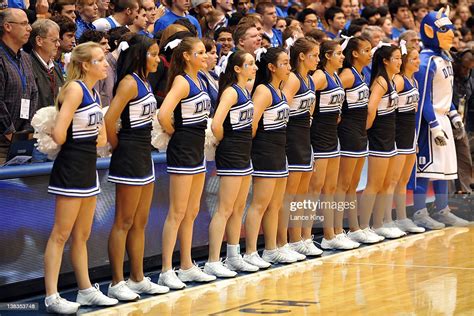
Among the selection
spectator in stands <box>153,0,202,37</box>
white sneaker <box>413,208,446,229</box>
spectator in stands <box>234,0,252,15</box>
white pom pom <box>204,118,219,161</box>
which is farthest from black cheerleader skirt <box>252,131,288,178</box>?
spectator in stands <box>234,0,252,15</box>

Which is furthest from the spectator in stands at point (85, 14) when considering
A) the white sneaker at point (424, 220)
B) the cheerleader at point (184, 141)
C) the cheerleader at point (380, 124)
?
the white sneaker at point (424, 220)

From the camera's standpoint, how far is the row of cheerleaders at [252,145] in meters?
6.88

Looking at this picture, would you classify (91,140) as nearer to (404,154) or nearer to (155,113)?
(155,113)

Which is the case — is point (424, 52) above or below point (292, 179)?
above

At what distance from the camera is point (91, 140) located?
270 inches

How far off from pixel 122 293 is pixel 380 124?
3685 millimetres

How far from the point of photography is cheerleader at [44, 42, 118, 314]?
6.73 meters

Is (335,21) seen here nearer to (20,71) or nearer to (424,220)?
(424,220)

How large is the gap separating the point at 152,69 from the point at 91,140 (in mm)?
870

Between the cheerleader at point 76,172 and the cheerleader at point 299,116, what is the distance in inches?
89.4

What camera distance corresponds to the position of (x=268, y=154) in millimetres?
8469

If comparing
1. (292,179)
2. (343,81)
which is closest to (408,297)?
(292,179)

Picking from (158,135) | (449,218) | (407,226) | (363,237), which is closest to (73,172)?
(158,135)

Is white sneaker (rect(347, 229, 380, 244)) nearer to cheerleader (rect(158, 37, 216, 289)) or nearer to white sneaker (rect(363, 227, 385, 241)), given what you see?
white sneaker (rect(363, 227, 385, 241))
